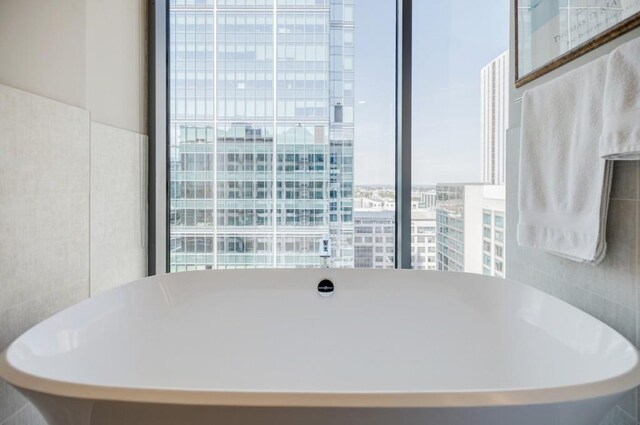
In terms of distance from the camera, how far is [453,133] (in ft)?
6.81

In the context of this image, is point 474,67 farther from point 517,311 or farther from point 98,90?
point 98,90

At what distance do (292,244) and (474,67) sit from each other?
53.2 inches

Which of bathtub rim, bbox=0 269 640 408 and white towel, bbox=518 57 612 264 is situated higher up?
white towel, bbox=518 57 612 264

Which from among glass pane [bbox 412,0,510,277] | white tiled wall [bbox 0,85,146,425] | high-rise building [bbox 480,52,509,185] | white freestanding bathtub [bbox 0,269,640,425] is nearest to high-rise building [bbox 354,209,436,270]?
glass pane [bbox 412,0,510,277]

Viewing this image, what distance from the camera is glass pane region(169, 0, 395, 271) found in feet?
7.09

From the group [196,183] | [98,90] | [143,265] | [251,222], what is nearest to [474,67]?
[251,222]

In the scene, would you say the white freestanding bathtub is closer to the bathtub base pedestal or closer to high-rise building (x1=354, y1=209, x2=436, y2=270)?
the bathtub base pedestal

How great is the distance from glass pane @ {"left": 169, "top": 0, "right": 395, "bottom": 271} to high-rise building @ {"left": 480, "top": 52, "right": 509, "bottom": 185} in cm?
48

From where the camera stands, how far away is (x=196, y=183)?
7.23 feet

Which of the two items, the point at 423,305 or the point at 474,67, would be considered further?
the point at 474,67

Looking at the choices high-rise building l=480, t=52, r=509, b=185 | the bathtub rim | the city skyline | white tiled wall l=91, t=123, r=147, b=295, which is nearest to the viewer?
the bathtub rim

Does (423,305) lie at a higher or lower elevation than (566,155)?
lower

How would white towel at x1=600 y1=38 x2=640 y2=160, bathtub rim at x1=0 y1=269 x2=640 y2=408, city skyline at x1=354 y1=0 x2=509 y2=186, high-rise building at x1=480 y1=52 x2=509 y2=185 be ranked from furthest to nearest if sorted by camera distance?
city skyline at x1=354 y1=0 x2=509 y2=186 → high-rise building at x1=480 y1=52 x2=509 y2=185 → white towel at x1=600 y1=38 x2=640 y2=160 → bathtub rim at x1=0 y1=269 x2=640 y2=408

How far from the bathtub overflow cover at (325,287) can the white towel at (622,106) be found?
1043 millimetres
